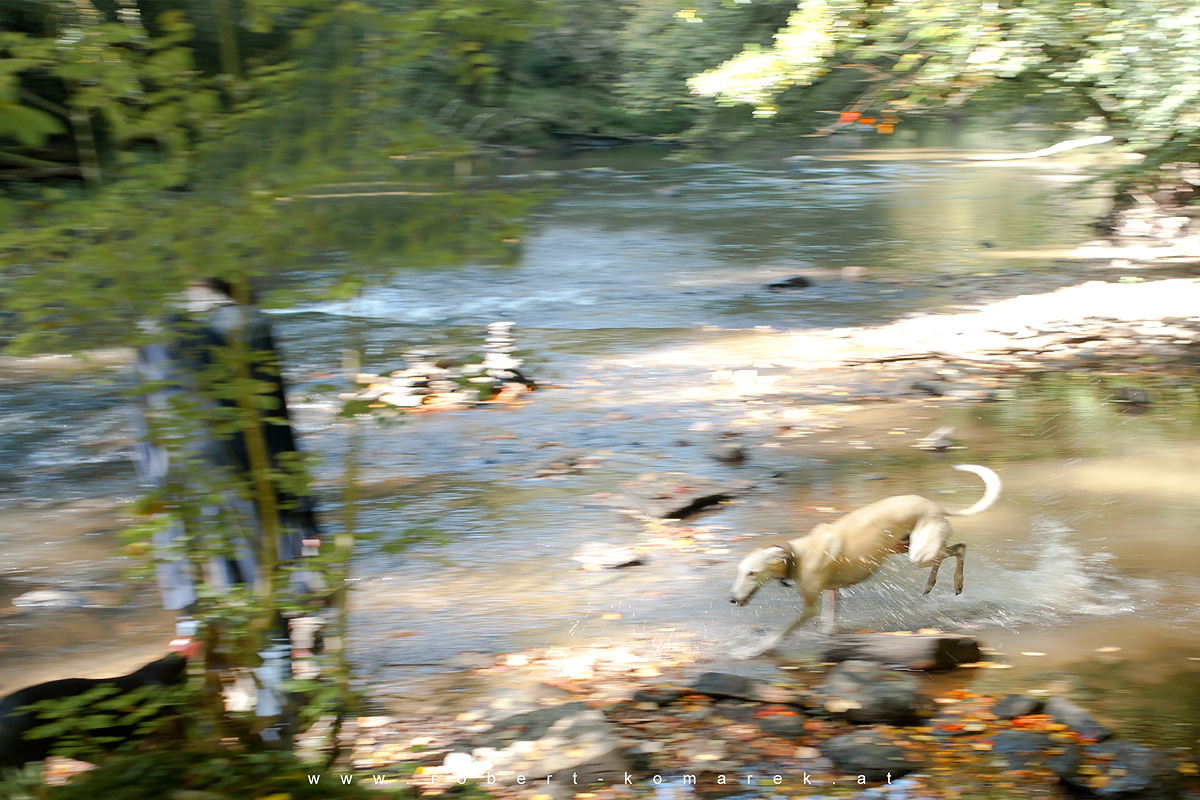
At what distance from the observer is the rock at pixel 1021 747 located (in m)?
3.82

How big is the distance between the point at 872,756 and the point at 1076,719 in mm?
809

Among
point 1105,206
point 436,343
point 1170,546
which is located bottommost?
point 1105,206

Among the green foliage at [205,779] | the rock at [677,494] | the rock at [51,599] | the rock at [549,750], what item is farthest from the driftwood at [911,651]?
the rock at [51,599]

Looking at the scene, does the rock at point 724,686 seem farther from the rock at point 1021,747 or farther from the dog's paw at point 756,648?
the rock at point 1021,747

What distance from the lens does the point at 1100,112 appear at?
13.2 meters

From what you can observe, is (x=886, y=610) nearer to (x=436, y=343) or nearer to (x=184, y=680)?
(x=184, y=680)

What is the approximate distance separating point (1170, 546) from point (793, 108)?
1090 centimetres

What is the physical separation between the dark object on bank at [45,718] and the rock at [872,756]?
7.24ft

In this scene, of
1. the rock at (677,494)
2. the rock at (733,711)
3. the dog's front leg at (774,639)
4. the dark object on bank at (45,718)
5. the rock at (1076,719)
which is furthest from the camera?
the rock at (677,494)

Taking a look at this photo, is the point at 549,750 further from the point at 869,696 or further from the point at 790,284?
the point at 790,284

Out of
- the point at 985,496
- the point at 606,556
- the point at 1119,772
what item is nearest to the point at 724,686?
the point at 1119,772

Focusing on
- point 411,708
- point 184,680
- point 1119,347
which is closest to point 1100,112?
point 1119,347

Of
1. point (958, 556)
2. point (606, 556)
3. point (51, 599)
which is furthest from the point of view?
point (606, 556)

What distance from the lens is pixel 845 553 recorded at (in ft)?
15.7
